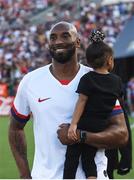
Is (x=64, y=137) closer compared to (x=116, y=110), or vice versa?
(x=64, y=137)

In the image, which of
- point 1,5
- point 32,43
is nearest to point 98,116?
point 32,43

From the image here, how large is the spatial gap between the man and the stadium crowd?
69.0 feet

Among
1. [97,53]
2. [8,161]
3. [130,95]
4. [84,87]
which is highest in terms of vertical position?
[97,53]

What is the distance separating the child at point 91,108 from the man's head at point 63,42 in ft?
0.43

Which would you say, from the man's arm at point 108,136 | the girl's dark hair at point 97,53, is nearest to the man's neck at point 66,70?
the girl's dark hair at point 97,53

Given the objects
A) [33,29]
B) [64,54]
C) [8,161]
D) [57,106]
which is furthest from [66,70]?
[33,29]

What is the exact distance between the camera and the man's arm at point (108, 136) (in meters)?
4.29

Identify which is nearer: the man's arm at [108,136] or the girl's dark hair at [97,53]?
the man's arm at [108,136]

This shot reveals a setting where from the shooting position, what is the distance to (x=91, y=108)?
4.39 m

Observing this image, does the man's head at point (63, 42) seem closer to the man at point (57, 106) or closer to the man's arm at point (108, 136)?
the man at point (57, 106)

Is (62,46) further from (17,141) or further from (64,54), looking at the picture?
(17,141)

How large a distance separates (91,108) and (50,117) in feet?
0.92

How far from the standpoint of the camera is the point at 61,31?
4402 mm

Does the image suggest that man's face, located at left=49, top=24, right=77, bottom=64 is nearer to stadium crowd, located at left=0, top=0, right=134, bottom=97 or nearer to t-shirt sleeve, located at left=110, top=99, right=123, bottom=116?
t-shirt sleeve, located at left=110, top=99, right=123, bottom=116
